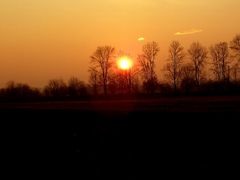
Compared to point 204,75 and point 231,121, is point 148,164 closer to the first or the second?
point 231,121

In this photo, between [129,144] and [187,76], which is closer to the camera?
[129,144]

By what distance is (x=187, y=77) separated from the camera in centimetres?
9169

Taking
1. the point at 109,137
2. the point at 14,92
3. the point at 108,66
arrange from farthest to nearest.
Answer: the point at 14,92 < the point at 108,66 < the point at 109,137

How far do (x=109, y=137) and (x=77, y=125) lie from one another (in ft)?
14.1

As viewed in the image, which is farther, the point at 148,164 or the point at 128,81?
the point at 128,81

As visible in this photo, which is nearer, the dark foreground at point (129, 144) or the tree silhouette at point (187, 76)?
the dark foreground at point (129, 144)

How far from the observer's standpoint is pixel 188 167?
38.2 feet

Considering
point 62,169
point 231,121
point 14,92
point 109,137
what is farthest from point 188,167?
point 14,92

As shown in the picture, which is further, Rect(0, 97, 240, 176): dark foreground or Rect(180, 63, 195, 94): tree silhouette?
Rect(180, 63, 195, 94): tree silhouette

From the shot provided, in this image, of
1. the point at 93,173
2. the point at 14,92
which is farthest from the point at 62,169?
the point at 14,92

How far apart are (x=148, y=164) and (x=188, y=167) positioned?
A: 3.53ft

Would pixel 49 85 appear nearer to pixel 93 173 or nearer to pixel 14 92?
pixel 14 92

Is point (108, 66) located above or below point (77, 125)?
above

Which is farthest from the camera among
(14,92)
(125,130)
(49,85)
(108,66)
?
(49,85)
